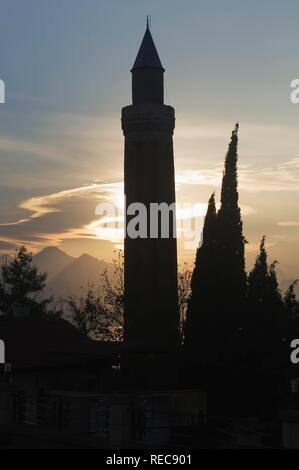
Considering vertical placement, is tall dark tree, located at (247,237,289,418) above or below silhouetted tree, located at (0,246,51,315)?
below

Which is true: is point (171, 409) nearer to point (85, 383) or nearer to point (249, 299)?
point (85, 383)

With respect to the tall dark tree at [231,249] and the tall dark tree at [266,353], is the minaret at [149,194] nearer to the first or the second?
the tall dark tree at [231,249]

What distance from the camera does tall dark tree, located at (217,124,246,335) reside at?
38844 millimetres

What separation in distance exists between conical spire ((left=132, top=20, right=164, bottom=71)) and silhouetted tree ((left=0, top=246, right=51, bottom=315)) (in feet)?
87.5

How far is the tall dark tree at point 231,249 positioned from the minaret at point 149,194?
16772mm

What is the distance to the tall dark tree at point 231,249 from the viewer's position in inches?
1529

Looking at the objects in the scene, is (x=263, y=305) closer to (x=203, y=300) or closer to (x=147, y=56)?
(x=203, y=300)

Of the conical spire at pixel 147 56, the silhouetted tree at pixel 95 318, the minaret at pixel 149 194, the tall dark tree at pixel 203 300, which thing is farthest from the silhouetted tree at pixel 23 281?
the tall dark tree at pixel 203 300

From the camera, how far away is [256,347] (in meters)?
37.1

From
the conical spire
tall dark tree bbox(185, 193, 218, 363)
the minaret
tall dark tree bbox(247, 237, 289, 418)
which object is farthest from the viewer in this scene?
the conical spire

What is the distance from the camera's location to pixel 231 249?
39.8 metres

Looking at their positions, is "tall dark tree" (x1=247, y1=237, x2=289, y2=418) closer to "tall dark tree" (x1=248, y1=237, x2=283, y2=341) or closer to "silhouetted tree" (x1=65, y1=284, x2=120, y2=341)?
"tall dark tree" (x1=248, y1=237, x2=283, y2=341)

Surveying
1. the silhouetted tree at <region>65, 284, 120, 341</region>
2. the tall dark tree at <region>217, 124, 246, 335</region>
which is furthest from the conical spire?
the silhouetted tree at <region>65, 284, 120, 341</region>
